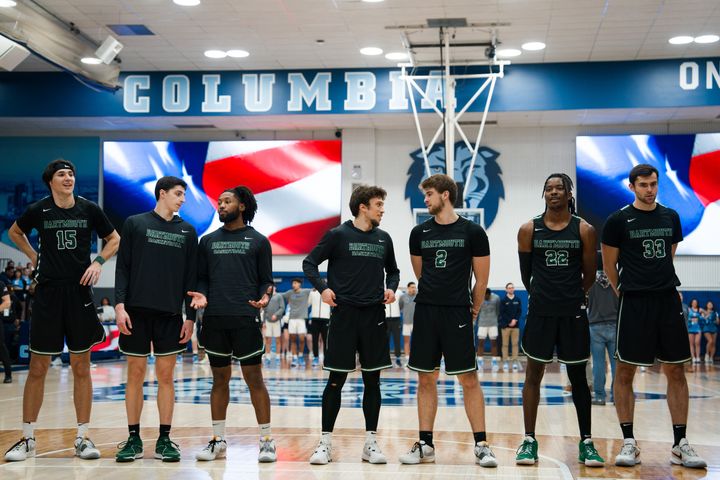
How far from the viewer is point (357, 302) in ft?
20.3

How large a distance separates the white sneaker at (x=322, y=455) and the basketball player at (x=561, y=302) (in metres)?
1.33

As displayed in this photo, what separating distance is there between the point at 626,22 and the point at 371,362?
10906 millimetres

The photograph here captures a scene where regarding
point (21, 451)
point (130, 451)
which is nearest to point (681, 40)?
point (130, 451)

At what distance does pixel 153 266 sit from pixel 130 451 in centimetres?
129

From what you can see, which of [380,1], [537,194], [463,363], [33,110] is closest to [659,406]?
[463,363]

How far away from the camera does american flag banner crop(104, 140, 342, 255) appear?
20094 mm

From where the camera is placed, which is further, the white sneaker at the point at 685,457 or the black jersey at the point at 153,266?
the black jersey at the point at 153,266

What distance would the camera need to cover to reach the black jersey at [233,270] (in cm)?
618

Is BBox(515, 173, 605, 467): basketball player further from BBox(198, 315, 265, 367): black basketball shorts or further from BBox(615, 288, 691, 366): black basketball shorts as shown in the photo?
BBox(198, 315, 265, 367): black basketball shorts

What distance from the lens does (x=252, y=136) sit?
811 inches

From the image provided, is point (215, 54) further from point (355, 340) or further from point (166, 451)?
point (166, 451)

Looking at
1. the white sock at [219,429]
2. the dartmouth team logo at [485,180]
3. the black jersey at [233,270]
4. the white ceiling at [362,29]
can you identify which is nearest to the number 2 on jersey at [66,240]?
the black jersey at [233,270]

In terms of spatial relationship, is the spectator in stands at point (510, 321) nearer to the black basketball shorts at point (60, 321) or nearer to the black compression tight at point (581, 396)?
the black compression tight at point (581, 396)

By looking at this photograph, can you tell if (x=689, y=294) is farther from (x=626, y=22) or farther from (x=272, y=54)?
(x=272, y=54)
